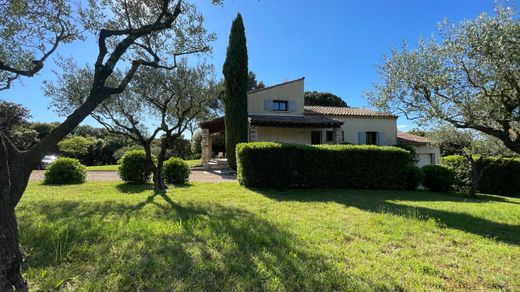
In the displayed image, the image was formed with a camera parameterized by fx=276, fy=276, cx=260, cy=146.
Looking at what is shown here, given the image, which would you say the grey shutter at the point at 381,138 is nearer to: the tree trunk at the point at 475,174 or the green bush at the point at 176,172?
the tree trunk at the point at 475,174

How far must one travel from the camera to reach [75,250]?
358 centimetres

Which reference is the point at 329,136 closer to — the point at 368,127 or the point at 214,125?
the point at 368,127

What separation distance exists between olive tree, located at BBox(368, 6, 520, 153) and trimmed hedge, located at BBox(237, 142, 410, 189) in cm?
386

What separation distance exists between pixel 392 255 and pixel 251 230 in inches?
86.0

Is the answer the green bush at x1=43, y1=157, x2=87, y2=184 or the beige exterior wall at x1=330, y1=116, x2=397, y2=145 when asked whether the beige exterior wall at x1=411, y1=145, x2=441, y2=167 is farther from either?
the green bush at x1=43, y1=157, x2=87, y2=184

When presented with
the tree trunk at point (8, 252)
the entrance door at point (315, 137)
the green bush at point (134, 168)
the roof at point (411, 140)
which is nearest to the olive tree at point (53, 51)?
the tree trunk at point (8, 252)

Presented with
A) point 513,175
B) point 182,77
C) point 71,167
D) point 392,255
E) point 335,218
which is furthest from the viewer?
point 513,175

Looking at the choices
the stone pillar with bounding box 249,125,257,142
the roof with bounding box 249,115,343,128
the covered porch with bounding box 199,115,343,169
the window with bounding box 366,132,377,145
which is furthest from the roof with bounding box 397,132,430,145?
the stone pillar with bounding box 249,125,257,142

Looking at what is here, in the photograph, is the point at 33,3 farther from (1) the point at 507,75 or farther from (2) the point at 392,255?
(1) the point at 507,75

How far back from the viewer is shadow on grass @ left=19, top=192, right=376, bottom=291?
2.96 m

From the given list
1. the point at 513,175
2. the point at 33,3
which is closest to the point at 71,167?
the point at 33,3

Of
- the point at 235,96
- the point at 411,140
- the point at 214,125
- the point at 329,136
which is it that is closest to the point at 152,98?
the point at 235,96

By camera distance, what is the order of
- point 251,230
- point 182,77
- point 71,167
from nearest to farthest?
point 251,230, point 182,77, point 71,167

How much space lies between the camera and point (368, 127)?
24891 mm
